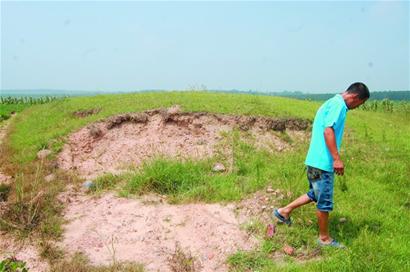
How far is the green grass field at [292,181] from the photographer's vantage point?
18.4 ft

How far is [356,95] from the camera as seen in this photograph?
5.48 meters

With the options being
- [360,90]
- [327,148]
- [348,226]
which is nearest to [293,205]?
[348,226]

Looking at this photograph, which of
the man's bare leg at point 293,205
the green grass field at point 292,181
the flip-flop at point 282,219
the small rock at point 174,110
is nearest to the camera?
the green grass field at point 292,181

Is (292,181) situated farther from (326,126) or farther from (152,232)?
(152,232)

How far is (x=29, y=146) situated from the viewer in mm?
11516

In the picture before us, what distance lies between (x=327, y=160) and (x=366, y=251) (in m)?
1.27

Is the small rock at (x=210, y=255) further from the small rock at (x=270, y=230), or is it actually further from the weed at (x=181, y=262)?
the small rock at (x=270, y=230)

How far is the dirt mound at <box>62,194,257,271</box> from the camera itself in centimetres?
584

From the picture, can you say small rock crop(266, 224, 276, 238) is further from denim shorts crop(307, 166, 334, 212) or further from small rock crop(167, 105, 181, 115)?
small rock crop(167, 105, 181, 115)

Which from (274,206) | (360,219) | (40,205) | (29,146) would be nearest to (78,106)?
(29,146)

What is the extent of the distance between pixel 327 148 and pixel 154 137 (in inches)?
251

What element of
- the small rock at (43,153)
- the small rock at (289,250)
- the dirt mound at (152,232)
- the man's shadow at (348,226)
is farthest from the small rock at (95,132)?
the small rock at (289,250)

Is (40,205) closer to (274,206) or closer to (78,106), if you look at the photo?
(274,206)

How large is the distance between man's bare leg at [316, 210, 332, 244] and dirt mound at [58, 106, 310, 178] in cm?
437
